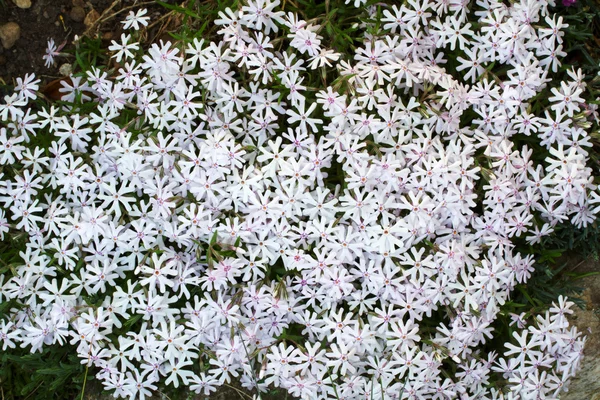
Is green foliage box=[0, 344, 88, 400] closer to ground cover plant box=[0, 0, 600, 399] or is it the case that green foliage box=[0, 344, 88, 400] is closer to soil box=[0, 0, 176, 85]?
ground cover plant box=[0, 0, 600, 399]

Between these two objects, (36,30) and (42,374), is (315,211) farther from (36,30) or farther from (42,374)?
(36,30)

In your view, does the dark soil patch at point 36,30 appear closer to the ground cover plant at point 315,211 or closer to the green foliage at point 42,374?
the ground cover plant at point 315,211

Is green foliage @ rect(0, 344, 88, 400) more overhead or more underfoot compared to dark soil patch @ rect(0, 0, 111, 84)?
more underfoot

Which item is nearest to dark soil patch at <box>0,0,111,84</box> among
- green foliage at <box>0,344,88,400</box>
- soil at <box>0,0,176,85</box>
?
soil at <box>0,0,176,85</box>

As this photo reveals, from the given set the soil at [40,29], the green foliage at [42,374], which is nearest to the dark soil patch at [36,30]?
the soil at [40,29]

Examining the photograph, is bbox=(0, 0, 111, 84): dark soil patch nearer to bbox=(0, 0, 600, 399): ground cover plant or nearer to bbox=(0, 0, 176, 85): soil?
bbox=(0, 0, 176, 85): soil

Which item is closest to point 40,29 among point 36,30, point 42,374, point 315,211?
point 36,30

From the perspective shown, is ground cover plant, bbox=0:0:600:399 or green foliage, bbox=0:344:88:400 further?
green foliage, bbox=0:344:88:400

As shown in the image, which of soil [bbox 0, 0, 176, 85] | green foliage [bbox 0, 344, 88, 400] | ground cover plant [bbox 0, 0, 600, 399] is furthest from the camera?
soil [bbox 0, 0, 176, 85]

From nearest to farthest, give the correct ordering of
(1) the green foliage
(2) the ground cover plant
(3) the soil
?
(2) the ground cover plant
(1) the green foliage
(3) the soil

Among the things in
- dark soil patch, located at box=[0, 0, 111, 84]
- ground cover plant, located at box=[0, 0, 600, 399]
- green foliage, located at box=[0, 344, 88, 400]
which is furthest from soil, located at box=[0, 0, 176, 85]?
green foliage, located at box=[0, 344, 88, 400]
